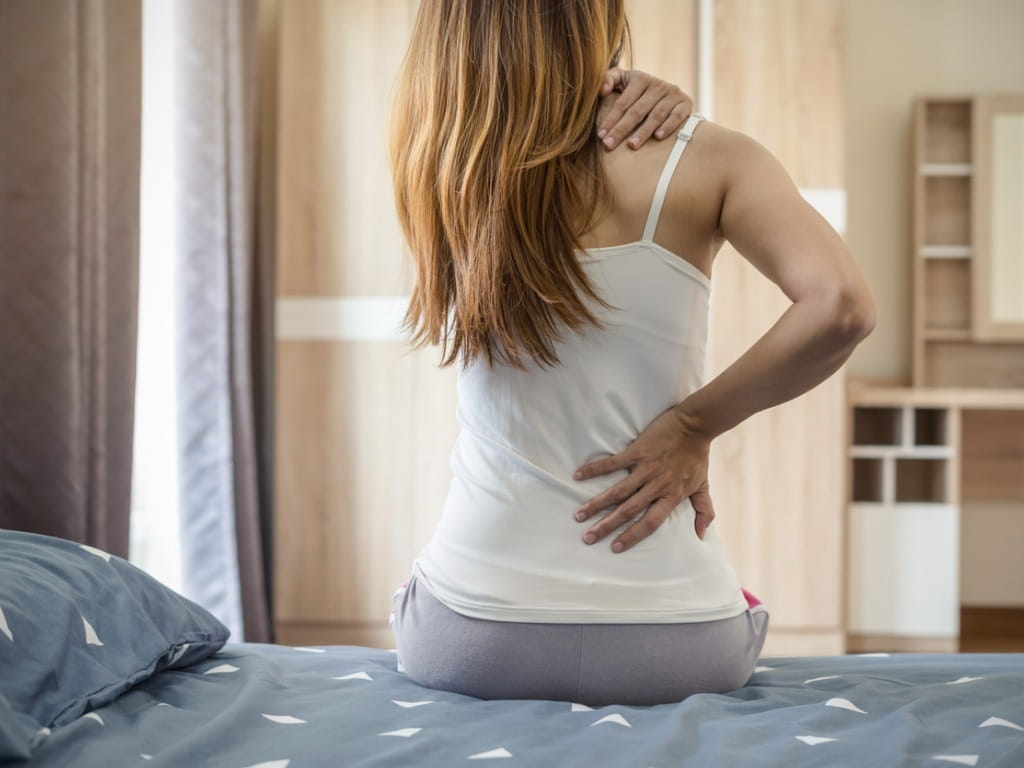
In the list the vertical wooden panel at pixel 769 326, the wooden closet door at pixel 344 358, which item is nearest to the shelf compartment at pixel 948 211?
the vertical wooden panel at pixel 769 326

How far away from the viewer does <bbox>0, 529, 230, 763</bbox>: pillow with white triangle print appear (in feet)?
2.61

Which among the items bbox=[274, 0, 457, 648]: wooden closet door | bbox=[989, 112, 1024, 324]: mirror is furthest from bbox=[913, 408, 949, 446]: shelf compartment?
bbox=[274, 0, 457, 648]: wooden closet door

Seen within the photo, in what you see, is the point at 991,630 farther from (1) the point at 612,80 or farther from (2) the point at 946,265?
(1) the point at 612,80

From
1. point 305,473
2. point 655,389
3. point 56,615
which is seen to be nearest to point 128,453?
point 305,473

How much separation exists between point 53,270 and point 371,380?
3.76ft

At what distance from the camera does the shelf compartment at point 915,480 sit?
3.12 metres

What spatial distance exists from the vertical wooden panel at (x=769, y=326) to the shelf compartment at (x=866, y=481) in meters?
0.41

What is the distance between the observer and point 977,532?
3295mm

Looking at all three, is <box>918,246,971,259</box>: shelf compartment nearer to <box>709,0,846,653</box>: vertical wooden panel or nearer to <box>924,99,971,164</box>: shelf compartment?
<box>924,99,971,164</box>: shelf compartment

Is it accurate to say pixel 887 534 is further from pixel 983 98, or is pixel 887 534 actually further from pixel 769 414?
pixel 983 98

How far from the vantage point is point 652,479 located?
0.98 metres

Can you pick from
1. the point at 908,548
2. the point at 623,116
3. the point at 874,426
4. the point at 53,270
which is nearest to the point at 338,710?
the point at 623,116

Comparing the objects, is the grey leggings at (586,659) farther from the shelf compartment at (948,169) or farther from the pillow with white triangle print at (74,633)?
the shelf compartment at (948,169)

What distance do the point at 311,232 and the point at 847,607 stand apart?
6.30 feet
